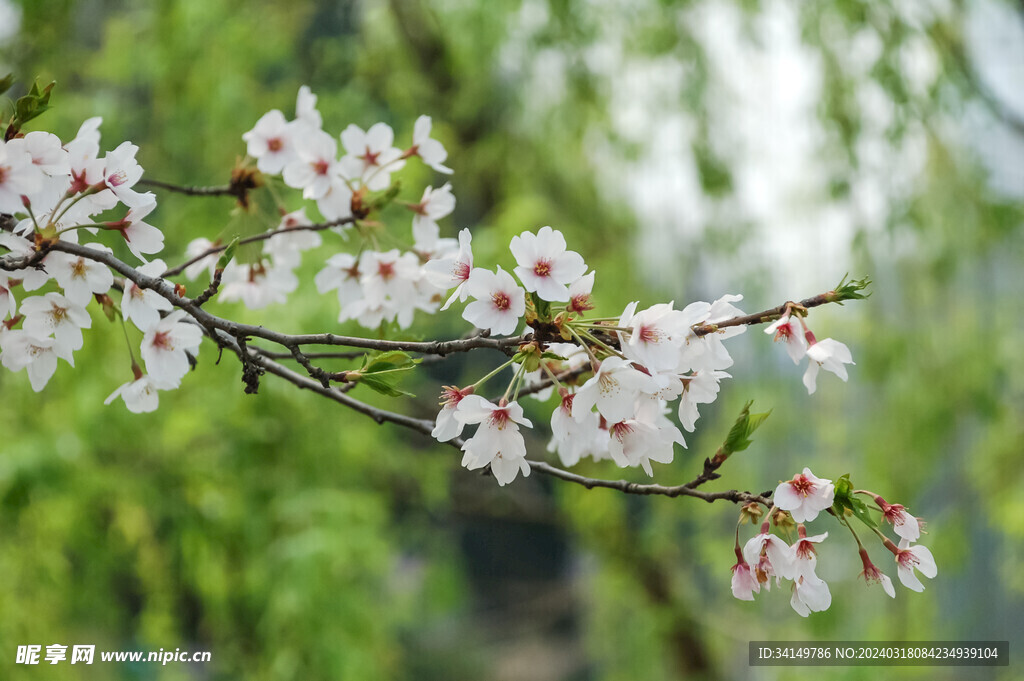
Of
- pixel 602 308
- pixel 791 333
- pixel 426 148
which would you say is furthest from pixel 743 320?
pixel 602 308

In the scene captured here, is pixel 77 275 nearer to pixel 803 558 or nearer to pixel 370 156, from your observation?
pixel 370 156

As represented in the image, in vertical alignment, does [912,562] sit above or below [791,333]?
below

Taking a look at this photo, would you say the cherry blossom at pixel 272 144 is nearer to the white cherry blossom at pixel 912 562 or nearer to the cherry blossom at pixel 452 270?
the cherry blossom at pixel 452 270

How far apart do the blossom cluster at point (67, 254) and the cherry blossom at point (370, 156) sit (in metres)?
0.19

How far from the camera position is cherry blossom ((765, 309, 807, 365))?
42cm

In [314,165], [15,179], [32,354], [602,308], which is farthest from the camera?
[602,308]

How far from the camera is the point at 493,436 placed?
41cm

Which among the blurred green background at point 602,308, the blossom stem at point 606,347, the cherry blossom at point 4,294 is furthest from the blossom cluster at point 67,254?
the blurred green background at point 602,308

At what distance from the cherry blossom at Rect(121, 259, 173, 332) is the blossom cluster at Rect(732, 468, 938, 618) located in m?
0.36

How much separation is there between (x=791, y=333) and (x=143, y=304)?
0.37m

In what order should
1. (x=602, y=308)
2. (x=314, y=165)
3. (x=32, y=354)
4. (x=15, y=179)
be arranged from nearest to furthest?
(x=15, y=179) < (x=32, y=354) < (x=314, y=165) < (x=602, y=308)

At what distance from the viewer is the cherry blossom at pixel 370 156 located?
62cm

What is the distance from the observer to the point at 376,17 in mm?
2273

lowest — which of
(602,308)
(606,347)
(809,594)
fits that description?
(809,594)
